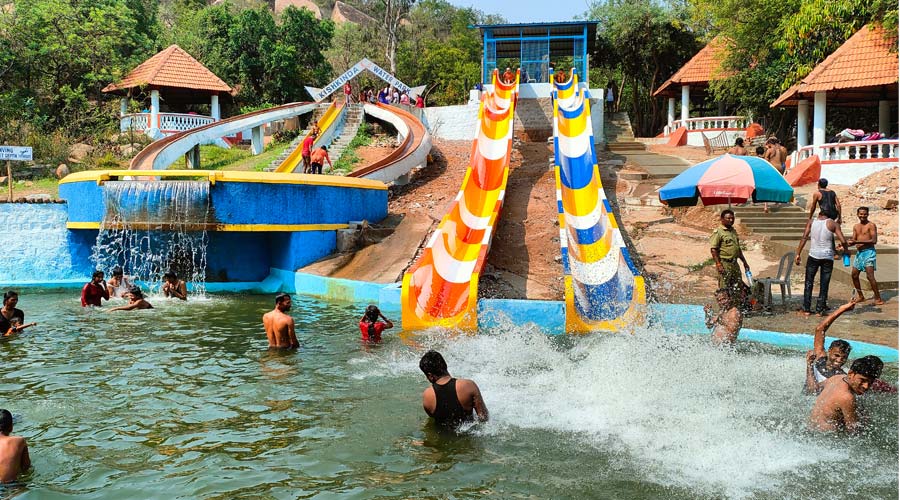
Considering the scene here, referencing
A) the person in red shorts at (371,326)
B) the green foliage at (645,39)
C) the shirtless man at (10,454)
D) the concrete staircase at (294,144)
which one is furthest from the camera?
the green foliage at (645,39)

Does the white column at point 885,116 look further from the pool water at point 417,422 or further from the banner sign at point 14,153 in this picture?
the banner sign at point 14,153

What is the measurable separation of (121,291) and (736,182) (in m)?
10.6

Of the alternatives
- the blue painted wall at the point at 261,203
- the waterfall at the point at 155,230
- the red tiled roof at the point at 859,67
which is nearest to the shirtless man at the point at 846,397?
the blue painted wall at the point at 261,203

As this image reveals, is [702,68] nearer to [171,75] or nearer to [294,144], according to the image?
[294,144]

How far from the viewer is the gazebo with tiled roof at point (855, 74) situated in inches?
739

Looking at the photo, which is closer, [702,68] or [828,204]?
[828,204]

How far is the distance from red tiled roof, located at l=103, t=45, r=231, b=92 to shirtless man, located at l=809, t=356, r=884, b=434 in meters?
26.7

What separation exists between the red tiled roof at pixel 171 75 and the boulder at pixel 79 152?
3.76 m

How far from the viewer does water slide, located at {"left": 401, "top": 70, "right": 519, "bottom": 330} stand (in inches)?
436

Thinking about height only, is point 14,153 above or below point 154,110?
below

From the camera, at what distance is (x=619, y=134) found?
2709cm

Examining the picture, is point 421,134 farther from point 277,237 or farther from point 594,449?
point 594,449

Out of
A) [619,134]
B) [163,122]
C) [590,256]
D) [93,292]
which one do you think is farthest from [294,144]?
[590,256]

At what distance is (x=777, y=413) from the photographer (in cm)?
676
